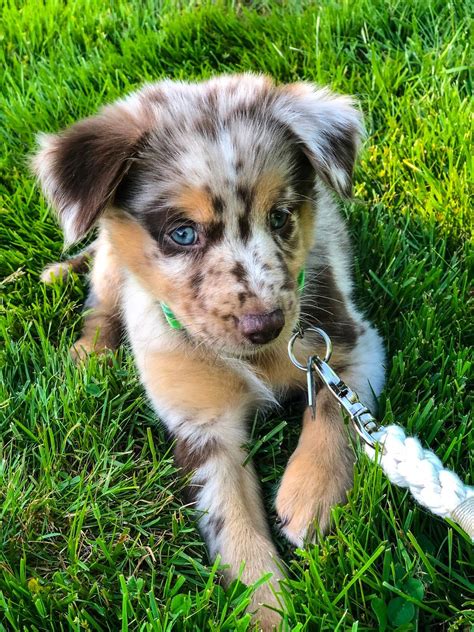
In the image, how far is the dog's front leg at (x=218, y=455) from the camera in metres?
2.48

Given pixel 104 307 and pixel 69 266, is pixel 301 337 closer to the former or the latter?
pixel 104 307

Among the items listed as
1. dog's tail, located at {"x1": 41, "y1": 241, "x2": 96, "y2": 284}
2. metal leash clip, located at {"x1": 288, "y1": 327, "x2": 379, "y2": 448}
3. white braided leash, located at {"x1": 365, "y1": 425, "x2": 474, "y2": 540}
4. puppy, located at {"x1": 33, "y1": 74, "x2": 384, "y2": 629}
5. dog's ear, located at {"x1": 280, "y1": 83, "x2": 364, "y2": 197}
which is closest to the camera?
white braided leash, located at {"x1": 365, "y1": 425, "x2": 474, "y2": 540}

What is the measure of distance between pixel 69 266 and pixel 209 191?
149 cm

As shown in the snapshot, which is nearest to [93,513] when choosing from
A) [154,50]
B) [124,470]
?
[124,470]

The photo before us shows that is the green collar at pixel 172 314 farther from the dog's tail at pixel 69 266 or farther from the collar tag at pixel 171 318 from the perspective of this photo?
the dog's tail at pixel 69 266

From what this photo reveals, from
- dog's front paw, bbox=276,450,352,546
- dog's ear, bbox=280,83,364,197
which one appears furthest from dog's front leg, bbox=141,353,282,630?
dog's ear, bbox=280,83,364,197

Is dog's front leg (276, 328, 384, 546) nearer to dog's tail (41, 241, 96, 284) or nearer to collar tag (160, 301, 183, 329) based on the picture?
collar tag (160, 301, 183, 329)

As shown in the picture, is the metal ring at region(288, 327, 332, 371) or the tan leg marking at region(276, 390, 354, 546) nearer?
the tan leg marking at region(276, 390, 354, 546)

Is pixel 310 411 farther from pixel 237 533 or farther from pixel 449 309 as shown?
pixel 449 309

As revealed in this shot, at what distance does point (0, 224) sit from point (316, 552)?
2637mm

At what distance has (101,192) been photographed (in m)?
2.65

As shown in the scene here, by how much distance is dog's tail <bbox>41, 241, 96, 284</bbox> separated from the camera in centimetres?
378

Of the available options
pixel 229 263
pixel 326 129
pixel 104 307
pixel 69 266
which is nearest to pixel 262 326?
pixel 229 263

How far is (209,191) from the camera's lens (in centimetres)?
261
